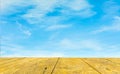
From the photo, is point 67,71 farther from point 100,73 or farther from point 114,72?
point 114,72

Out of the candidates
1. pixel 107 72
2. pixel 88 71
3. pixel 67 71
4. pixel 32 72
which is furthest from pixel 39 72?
pixel 107 72

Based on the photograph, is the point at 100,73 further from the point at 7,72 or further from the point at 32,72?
the point at 7,72

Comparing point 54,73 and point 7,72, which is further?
point 7,72

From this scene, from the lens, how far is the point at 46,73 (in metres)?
2.02

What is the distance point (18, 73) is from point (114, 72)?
809mm

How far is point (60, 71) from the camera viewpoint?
2.11 metres

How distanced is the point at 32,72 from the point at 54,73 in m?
0.21

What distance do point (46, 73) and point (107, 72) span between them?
1.72 ft

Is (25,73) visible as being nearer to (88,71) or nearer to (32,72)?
(32,72)

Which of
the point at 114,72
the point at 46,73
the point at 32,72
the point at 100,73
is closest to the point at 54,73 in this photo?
the point at 46,73

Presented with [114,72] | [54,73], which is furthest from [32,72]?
[114,72]

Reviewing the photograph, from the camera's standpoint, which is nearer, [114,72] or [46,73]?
[46,73]

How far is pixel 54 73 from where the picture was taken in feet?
6.61

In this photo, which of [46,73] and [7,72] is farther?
[7,72]
